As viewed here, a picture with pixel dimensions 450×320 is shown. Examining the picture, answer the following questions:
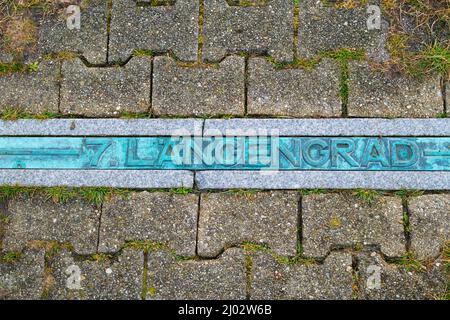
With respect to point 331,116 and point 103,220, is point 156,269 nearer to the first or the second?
point 103,220

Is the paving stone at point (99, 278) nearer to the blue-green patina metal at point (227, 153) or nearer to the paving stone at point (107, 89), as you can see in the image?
the blue-green patina metal at point (227, 153)

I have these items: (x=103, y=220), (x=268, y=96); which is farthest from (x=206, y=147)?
(x=103, y=220)

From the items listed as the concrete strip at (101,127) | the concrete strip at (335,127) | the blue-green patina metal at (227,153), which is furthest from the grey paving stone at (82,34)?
the concrete strip at (335,127)

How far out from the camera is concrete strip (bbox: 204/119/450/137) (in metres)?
2.68

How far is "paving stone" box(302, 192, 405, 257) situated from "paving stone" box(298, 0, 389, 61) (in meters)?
0.85

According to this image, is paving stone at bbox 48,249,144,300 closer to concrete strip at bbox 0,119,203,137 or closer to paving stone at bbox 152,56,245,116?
concrete strip at bbox 0,119,203,137

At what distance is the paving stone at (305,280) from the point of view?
8.34ft

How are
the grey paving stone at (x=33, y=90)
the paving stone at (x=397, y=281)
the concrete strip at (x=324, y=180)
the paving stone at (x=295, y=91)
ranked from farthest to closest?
the grey paving stone at (x=33, y=90) < the paving stone at (x=295, y=91) < the concrete strip at (x=324, y=180) < the paving stone at (x=397, y=281)

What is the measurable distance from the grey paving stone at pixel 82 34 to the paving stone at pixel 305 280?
62.0 inches

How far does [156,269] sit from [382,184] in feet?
4.36

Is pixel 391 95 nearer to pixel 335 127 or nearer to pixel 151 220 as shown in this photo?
pixel 335 127

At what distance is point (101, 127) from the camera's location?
2.79 metres

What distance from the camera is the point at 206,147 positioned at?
274cm

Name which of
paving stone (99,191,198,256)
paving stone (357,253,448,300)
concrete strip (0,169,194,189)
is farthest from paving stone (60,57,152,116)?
paving stone (357,253,448,300)
